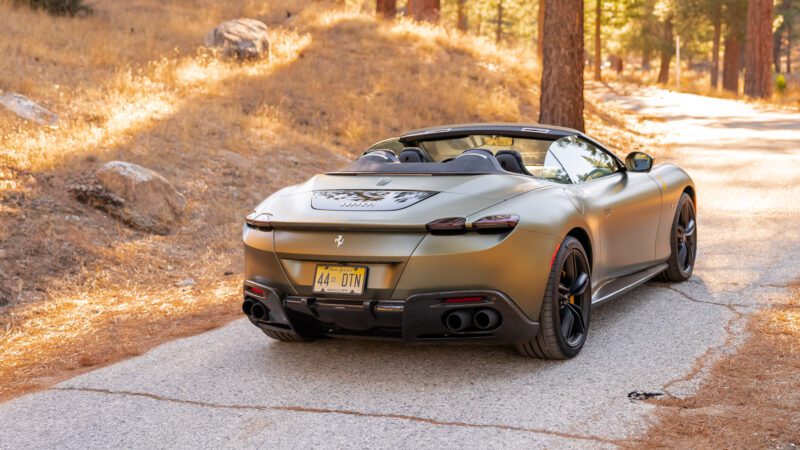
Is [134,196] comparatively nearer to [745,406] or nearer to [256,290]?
[256,290]

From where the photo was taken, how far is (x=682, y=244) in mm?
7418

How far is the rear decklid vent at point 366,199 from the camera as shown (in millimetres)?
4965

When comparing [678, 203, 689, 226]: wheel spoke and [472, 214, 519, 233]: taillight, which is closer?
[472, 214, 519, 233]: taillight

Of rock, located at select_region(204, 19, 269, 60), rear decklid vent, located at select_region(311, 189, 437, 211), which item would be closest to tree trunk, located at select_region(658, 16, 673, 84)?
rock, located at select_region(204, 19, 269, 60)

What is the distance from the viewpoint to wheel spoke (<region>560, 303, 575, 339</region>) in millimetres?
5328

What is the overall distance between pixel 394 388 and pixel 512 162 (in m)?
1.68

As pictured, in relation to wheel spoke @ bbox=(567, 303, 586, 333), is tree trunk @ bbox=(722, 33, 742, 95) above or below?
below

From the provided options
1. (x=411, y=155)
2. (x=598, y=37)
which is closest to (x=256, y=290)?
(x=411, y=155)

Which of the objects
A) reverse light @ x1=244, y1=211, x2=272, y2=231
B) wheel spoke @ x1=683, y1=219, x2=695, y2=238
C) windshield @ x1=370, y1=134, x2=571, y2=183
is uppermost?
windshield @ x1=370, y1=134, x2=571, y2=183

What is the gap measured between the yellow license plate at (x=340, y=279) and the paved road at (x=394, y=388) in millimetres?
580

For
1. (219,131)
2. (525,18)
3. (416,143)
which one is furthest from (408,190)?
(525,18)

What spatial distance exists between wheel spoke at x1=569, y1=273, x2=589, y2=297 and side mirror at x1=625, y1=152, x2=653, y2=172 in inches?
68.7

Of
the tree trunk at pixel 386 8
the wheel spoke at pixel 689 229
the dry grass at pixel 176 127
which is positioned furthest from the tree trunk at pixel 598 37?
the wheel spoke at pixel 689 229

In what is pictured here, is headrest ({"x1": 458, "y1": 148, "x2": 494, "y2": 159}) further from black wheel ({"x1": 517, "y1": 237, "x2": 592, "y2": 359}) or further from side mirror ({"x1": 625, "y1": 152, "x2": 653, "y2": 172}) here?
side mirror ({"x1": 625, "y1": 152, "x2": 653, "y2": 172})
